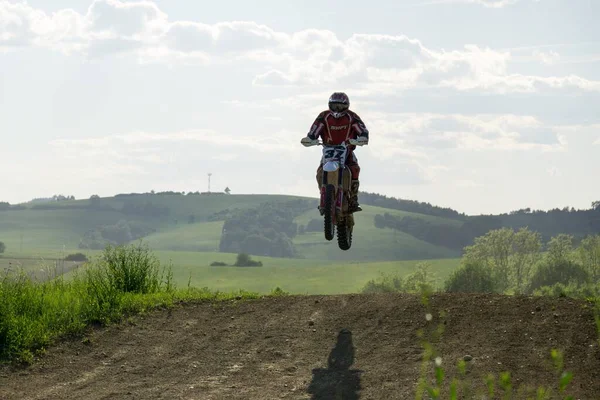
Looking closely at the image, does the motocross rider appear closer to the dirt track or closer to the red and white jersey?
the red and white jersey

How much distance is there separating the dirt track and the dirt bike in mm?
1603

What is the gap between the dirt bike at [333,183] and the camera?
15359 mm

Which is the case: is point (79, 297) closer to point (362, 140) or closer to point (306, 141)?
point (306, 141)

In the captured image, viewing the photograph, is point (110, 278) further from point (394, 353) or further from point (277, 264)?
point (277, 264)

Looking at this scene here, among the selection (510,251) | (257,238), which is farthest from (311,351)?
(257,238)

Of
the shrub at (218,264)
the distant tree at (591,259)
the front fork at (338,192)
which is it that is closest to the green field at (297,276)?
the shrub at (218,264)

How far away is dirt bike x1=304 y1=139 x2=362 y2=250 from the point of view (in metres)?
15.4

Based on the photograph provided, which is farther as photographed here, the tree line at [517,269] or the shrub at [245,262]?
the shrub at [245,262]

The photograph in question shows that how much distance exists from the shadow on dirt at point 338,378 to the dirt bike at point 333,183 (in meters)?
3.18

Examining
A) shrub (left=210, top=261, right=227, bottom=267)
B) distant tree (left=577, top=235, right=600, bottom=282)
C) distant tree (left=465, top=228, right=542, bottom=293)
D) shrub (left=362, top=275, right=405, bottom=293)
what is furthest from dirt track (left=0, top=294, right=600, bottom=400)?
shrub (left=210, top=261, right=227, bottom=267)

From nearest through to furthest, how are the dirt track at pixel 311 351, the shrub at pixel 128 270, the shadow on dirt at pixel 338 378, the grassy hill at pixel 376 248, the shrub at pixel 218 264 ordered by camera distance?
the shadow on dirt at pixel 338 378, the dirt track at pixel 311 351, the shrub at pixel 128 270, the shrub at pixel 218 264, the grassy hill at pixel 376 248

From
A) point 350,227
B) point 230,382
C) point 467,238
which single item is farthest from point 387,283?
point 467,238

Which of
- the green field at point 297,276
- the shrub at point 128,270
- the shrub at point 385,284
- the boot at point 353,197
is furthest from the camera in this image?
the green field at point 297,276

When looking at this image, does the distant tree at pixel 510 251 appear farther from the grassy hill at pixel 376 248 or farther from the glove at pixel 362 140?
the grassy hill at pixel 376 248
